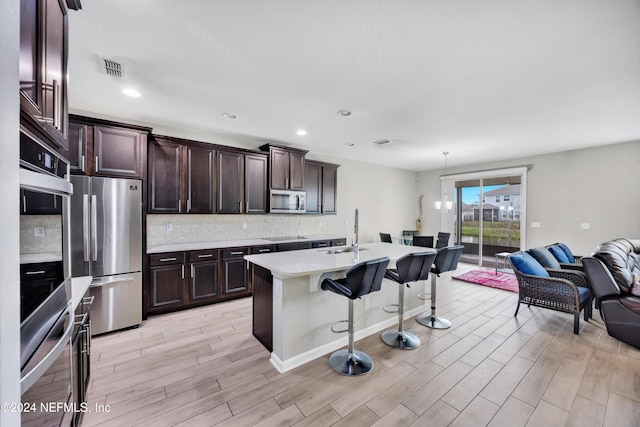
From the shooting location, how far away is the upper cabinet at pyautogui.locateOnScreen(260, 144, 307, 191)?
463 centimetres

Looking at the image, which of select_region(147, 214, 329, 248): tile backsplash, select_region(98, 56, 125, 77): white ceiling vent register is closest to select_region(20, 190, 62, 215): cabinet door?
select_region(98, 56, 125, 77): white ceiling vent register

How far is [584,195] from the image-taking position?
510 centimetres

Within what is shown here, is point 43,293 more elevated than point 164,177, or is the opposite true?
point 164,177

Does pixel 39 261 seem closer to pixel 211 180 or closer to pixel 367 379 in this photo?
pixel 367 379

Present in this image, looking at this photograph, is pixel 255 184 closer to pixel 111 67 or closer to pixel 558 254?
pixel 111 67

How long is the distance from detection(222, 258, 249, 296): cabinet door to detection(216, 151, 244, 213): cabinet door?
86 centimetres

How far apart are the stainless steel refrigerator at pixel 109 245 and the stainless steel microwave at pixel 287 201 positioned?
2.03m

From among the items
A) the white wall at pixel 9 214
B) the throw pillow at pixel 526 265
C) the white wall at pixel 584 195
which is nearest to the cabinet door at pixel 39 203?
the white wall at pixel 9 214

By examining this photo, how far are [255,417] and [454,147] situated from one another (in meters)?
5.31

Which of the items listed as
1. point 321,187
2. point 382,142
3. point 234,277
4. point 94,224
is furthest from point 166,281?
point 382,142

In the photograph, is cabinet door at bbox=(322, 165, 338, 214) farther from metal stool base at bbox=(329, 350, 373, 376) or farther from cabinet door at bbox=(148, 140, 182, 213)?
metal stool base at bbox=(329, 350, 373, 376)

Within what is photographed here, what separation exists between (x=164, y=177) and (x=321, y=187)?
9.48ft

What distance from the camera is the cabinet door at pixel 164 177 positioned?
3.54 m

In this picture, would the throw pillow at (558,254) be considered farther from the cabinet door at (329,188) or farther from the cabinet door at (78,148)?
the cabinet door at (78,148)
